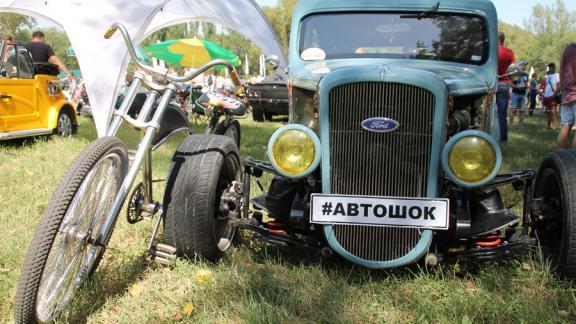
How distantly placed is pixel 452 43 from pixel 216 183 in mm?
2105

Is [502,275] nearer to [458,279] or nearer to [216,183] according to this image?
[458,279]

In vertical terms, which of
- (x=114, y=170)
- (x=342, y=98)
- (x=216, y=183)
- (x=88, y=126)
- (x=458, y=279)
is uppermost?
(x=342, y=98)

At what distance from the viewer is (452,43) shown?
3746 millimetres

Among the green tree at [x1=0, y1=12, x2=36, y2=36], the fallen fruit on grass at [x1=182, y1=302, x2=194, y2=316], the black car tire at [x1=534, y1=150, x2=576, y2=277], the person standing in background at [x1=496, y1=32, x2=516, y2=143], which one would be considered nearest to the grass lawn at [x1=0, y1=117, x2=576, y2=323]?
the fallen fruit on grass at [x1=182, y1=302, x2=194, y2=316]

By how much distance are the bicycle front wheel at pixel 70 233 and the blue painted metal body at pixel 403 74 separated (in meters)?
1.20

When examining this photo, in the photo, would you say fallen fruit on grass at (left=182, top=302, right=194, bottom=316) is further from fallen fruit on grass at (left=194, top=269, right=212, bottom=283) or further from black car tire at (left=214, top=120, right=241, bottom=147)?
black car tire at (left=214, top=120, right=241, bottom=147)

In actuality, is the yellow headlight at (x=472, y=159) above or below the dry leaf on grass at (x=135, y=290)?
above

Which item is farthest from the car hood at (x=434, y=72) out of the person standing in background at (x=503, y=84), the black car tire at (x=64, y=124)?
the black car tire at (x=64, y=124)

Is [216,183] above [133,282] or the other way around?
above

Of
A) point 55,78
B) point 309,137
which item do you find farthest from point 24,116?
point 309,137

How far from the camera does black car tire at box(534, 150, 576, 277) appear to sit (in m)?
2.66

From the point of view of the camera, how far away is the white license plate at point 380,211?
2.75 m

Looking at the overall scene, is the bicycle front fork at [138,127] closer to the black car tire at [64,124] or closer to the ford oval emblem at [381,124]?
the ford oval emblem at [381,124]

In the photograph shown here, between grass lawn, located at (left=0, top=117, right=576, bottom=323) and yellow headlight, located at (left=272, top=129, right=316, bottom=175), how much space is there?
657 millimetres
